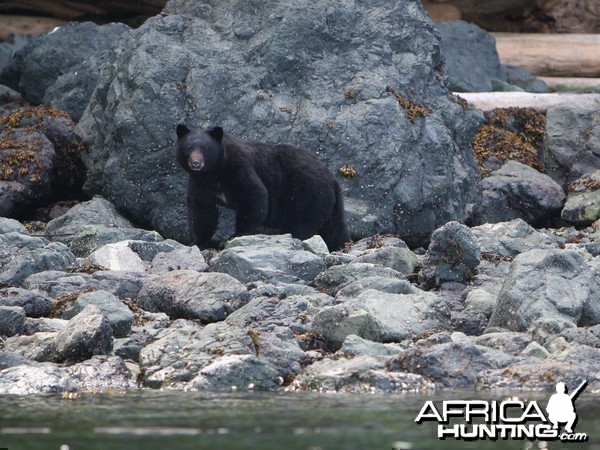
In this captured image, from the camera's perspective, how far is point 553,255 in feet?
29.6

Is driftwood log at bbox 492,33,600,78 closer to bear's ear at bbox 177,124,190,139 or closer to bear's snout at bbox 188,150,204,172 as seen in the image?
bear's ear at bbox 177,124,190,139

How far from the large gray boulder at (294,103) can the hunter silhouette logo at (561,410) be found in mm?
7027

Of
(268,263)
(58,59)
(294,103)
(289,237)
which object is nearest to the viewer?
(268,263)

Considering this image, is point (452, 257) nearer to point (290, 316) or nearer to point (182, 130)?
point (290, 316)

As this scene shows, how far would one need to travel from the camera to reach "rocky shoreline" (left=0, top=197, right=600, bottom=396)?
732cm

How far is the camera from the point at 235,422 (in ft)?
19.3

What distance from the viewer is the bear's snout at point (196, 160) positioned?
461 inches

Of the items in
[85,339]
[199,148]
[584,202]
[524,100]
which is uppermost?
[199,148]

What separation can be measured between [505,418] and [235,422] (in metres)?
1.26

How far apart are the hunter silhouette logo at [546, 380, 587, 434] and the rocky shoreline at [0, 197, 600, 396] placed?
0.92 meters

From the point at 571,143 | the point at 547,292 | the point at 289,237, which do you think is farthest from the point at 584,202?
the point at 547,292

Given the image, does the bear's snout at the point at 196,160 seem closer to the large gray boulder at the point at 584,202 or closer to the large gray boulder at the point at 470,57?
the large gray boulder at the point at 584,202

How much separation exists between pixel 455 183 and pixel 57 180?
4356 millimetres

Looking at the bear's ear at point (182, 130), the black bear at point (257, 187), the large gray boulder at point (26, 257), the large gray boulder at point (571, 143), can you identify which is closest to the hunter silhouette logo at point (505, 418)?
the large gray boulder at point (26, 257)
